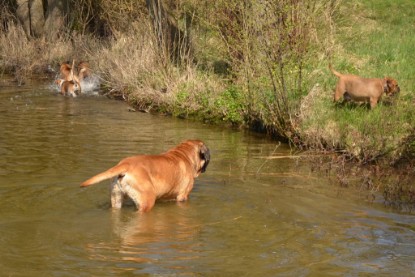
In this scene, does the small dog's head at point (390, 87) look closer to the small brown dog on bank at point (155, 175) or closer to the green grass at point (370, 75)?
the green grass at point (370, 75)

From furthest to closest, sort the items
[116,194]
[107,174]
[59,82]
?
[59,82] < [116,194] < [107,174]

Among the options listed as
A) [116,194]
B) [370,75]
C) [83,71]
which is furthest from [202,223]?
[83,71]

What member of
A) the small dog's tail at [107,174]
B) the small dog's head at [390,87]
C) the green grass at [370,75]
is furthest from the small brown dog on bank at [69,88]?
the small dog's tail at [107,174]

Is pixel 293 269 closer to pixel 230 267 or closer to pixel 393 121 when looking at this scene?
pixel 230 267

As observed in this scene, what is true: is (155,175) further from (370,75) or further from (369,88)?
→ (370,75)

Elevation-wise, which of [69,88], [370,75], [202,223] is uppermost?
[370,75]

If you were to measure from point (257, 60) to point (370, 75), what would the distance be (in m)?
3.51

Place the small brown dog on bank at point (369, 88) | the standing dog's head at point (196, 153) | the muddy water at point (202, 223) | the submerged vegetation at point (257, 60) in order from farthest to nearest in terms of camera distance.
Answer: the small brown dog on bank at point (369, 88)
the submerged vegetation at point (257, 60)
the standing dog's head at point (196, 153)
the muddy water at point (202, 223)

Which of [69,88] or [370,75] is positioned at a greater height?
[370,75]

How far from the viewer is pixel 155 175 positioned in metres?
8.88

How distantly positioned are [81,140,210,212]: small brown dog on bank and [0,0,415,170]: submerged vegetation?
348 cm

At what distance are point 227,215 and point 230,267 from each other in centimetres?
183

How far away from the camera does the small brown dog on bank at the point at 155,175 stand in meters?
8.52

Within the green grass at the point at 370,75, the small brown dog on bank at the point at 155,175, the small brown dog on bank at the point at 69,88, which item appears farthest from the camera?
the small brown dog on bank at the point at 69,88
